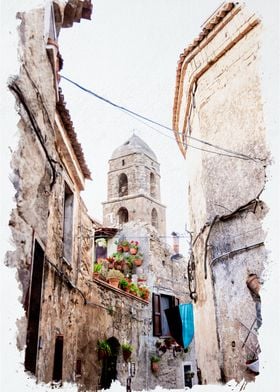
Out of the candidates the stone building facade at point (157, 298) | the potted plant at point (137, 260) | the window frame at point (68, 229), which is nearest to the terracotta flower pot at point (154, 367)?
the stone building facade at point (157, 298)

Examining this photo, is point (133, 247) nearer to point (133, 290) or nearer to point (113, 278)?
point (133, 290)

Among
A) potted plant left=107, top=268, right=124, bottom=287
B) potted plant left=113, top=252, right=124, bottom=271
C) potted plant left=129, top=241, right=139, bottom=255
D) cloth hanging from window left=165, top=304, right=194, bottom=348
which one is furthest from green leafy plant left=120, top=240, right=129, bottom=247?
cloth hanging from window left=165, top=304, right=194, bottom=348

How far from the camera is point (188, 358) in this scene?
1611cm

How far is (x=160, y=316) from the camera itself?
49.1ft

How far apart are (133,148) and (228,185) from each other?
25.1m

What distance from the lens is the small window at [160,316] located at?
1448cm

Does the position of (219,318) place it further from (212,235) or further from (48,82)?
(48,82)

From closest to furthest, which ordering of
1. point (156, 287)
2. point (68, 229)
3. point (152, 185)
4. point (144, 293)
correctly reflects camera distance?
1. point (68, 229)
2. point (144, 293)
3. point (156, 287)
4. point (152, 185)

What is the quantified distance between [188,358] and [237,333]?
1215 centimetres

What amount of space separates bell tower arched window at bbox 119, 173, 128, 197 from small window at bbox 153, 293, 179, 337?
14.3m

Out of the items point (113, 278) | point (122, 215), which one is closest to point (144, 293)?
point (113, 278)

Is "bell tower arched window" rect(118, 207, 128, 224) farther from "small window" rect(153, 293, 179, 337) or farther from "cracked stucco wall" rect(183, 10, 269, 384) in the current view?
"cracked stucco wall" rect(183, 10, 269, 384)

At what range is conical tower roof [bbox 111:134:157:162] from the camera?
99.4 ft

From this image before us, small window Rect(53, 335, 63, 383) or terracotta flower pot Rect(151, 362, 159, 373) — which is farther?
terracotta flower pot Rect(151, 362, 159, 373)
